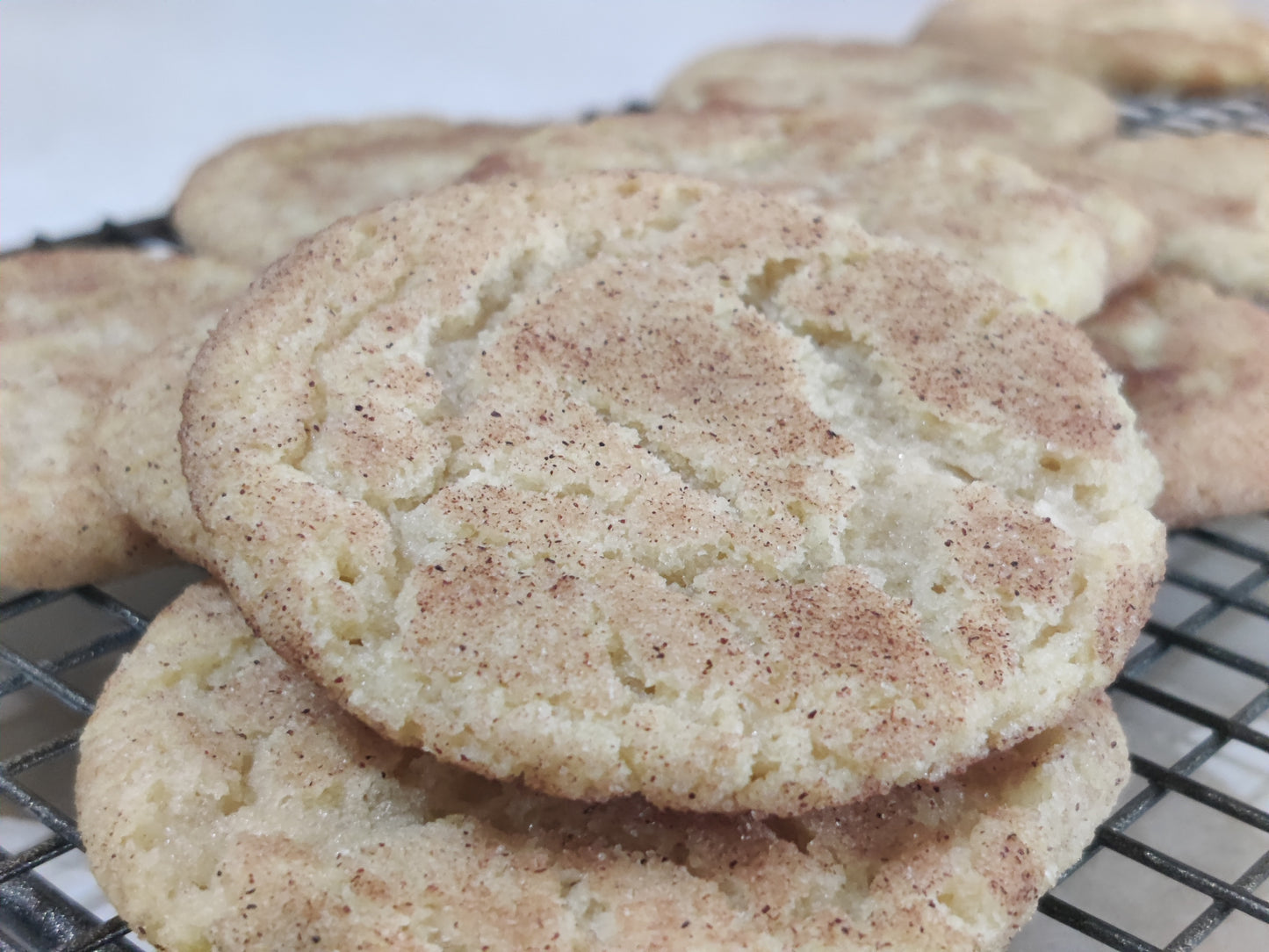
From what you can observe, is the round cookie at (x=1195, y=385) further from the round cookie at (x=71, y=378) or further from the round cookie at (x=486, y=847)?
the round cookie at (x=71, y=378)

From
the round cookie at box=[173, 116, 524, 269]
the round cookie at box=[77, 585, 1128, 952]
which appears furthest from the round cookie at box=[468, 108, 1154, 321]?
the round cookie at box=[77, 585, 1128, 952]

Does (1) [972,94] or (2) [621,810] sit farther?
(1) [972,94]

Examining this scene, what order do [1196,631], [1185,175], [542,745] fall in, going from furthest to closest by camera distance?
[1185,175] < [1196,631] < [542,745]

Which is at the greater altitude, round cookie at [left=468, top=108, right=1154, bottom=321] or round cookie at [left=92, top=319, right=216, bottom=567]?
round cookie at [left=468, top=108, right=1154, bottom=321]

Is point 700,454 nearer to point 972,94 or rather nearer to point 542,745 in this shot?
point 542,745

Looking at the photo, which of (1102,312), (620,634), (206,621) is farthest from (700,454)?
(1102,312)

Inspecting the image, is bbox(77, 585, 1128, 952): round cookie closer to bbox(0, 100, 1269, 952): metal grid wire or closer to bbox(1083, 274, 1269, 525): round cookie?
bbox(0, 100, 1269, 952): metal grid wire

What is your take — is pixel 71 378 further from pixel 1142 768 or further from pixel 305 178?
pixel 1142 768

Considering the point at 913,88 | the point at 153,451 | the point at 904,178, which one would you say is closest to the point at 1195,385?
the point at 904,178
